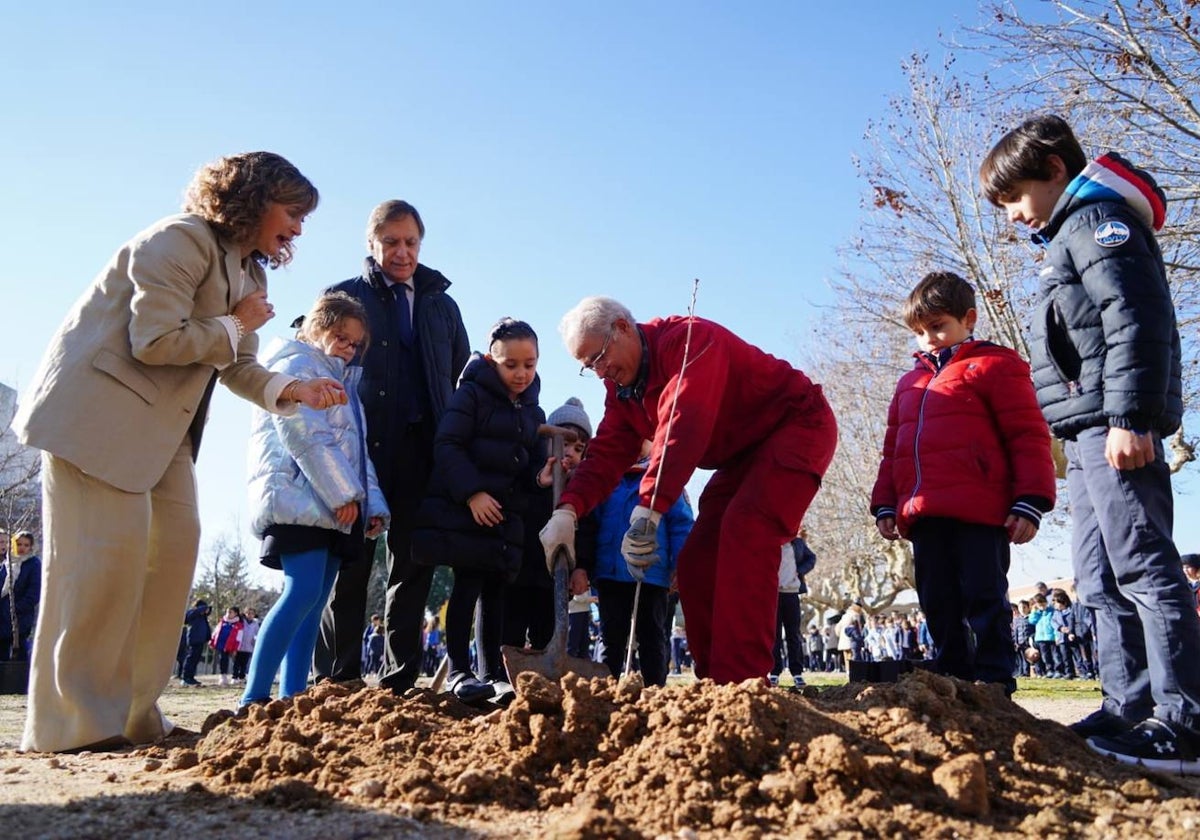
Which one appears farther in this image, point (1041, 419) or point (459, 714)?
point (1041, 419)

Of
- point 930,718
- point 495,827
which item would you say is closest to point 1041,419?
point 930,718

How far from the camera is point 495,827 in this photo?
227 centimetres

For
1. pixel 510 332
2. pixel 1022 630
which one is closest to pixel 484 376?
pixel 510 332

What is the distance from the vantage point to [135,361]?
3686 mm

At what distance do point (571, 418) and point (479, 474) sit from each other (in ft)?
3.71

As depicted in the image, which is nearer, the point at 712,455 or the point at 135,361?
the point at 135,361

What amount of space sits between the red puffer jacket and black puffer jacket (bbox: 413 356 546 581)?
1.76 m

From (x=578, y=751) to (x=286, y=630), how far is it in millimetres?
1938

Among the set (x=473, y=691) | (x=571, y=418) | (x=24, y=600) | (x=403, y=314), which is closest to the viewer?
(x=473, y=691)

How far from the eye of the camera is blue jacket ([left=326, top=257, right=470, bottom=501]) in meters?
5.13

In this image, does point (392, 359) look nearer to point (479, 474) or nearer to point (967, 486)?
point (479, 474)

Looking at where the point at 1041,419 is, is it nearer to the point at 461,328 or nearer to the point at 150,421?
the point at 461,328

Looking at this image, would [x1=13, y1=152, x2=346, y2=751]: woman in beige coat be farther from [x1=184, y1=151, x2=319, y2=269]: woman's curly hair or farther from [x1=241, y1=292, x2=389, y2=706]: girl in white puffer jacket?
[x1=241, y1=292, x2=389, y2=706]: girl in white puffer jacket

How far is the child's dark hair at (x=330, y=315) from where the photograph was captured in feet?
15.6
